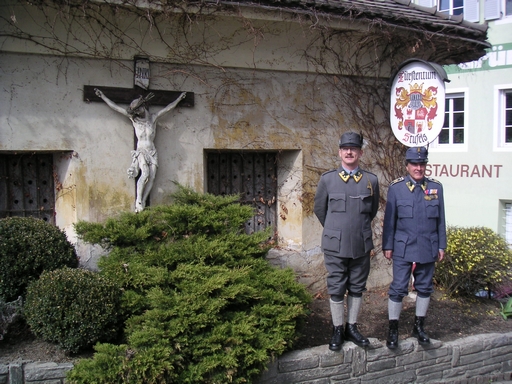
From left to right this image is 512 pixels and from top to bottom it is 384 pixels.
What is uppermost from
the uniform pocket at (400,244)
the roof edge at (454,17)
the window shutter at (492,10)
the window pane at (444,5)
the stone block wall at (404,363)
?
the window pane at (444,5)

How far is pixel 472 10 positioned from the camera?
1425 cm

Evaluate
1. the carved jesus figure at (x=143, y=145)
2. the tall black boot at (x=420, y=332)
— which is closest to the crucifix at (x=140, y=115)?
the carved jesus figure at (x=143, y=145)

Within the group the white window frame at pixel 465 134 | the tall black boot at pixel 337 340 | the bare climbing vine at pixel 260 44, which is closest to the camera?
the tall black boot at pixel 337 340

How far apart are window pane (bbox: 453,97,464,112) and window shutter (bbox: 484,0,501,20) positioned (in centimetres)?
235

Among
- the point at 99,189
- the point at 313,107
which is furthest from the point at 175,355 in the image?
the point at 313,107

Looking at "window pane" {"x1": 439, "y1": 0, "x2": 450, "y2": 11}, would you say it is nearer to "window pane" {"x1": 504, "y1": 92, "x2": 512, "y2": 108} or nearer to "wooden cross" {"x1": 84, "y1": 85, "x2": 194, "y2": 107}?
"window pane" {"x1": 504, "y1": 92, "x2": 512, "y2": 108}

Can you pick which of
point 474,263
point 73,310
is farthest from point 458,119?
point 73,310

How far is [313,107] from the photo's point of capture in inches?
273

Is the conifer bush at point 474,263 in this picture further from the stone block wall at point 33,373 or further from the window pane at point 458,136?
the window pane at point 458,136

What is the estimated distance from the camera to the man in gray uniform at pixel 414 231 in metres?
5.10

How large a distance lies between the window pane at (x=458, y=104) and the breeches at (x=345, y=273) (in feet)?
38.2

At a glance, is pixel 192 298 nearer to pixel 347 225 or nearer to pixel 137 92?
pixel 347 225

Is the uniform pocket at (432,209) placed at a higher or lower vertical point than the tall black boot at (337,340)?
higher

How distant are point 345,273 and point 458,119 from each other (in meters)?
11.7
